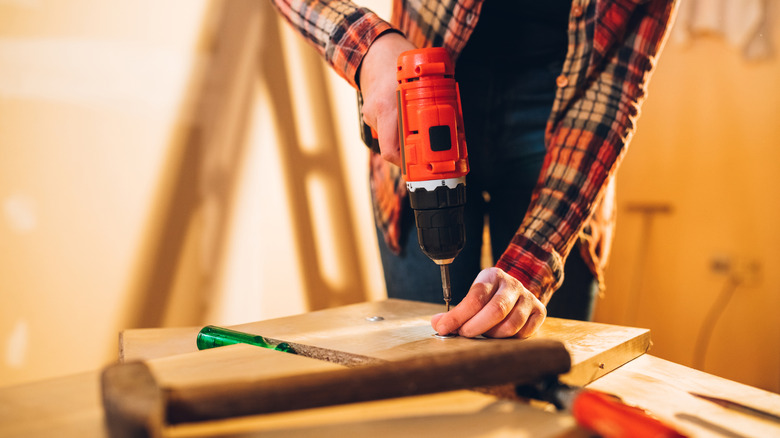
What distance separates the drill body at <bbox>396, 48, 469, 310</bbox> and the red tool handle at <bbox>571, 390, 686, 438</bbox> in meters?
0.35

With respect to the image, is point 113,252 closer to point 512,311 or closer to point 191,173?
point 191,173

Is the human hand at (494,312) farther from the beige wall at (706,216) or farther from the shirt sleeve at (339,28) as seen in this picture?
the beige wall at (706,216)

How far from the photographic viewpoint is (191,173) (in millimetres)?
1522

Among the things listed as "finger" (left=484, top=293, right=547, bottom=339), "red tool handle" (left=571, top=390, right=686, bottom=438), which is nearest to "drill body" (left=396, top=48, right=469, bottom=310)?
"finger" (left=484, top=293, right=547, bottom=339)

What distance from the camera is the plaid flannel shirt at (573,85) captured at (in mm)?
929

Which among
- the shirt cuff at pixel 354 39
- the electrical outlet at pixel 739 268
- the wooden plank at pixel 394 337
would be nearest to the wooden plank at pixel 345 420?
the wooden plank at pixel 394 337

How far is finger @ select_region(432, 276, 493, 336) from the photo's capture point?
2.46 feet

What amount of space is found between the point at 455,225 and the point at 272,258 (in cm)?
104

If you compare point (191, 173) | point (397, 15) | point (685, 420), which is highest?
point (397, 15)

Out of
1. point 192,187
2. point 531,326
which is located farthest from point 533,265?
point 192,187


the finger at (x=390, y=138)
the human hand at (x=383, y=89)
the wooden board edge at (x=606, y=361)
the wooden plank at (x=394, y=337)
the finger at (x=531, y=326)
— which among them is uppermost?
the human hand at (x=383, y=89)

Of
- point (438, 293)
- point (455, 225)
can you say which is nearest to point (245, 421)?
point (455, 225)

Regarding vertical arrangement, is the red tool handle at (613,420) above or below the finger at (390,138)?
below

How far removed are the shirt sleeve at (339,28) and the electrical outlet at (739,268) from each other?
7.10 feet
